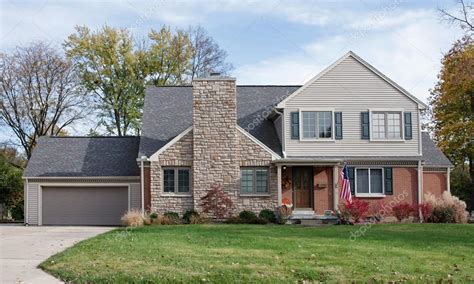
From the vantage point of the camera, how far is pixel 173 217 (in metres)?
25.7

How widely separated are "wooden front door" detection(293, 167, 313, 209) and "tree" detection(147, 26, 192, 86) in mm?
18949

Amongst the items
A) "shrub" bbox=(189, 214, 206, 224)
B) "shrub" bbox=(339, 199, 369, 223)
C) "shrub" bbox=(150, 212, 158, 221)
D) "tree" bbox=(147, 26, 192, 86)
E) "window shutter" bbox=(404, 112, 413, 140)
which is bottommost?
"shrub" bbox=(189, 214, 206, 224)

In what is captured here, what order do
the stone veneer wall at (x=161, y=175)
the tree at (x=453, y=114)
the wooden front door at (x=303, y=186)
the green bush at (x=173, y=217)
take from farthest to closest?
the tree at (x=453, y=114) → the wooden front door at (x=303, y=186) → the stone veneer wall at (x=161, y=175) → the green bush at (x=173, y=217)

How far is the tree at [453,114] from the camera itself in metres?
40.0

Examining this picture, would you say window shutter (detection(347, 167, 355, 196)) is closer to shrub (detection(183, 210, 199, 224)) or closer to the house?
the house

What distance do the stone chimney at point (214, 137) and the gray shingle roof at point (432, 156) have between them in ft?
31.5

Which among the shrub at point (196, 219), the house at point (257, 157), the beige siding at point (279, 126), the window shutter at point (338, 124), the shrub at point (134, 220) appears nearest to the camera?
the shrub at point (134, 220)

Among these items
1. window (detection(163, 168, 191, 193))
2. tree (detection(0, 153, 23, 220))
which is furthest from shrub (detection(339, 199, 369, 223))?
tree (detection(0, 153, 23, 220))

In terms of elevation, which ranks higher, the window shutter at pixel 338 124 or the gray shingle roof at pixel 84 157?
the window shutter at pixel 338 124

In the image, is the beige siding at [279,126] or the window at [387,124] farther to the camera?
the beige siding at [279,126]

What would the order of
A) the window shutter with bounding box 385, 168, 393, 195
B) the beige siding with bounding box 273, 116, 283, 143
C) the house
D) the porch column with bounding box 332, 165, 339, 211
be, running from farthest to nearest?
the beige siding with bounding box 273, 116, 283, 143, the window shutter with bounding box 385, 168, 393, 195, the porch column with bounding box 332, 165, 339, 211, the house

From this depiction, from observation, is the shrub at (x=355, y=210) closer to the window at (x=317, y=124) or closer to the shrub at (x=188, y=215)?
the window at (x=317, y=124)

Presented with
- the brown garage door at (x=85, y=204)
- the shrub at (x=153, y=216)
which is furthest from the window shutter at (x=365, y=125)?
the brown garage door at (x=85, y=204)

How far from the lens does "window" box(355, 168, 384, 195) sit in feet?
90.8
